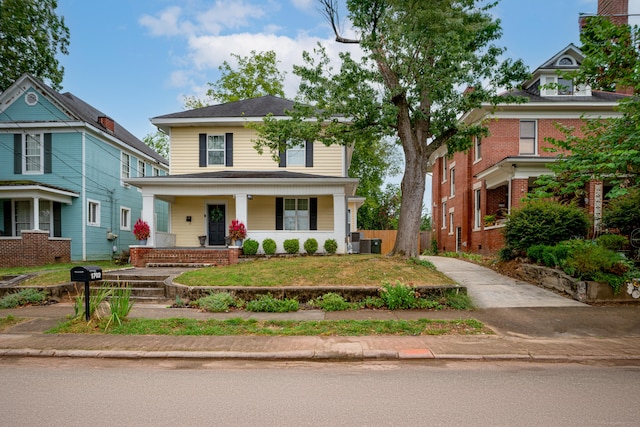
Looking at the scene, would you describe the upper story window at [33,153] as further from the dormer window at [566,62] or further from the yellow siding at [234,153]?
the dormer window at [566,62]

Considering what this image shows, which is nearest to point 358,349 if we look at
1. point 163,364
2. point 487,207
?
point 163,364

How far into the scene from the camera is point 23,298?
9.90m

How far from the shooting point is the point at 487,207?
21328 millimetres

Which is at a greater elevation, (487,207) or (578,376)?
(487,207)

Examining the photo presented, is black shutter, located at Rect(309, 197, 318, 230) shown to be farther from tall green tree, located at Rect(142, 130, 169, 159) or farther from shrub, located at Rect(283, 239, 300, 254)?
tall green tree, located at Rect(142, 130, 169, 159)

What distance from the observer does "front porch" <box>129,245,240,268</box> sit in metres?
15.1

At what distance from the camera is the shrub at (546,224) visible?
1223cm

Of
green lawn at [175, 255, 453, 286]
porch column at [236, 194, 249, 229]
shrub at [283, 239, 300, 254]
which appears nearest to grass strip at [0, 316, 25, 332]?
green lawn at [175, 255, 453, 286]

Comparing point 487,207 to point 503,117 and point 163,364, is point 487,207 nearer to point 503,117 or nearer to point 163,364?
point 503,117

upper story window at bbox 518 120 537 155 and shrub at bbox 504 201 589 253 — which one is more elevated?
upper story window at bbox 518 120 537 155

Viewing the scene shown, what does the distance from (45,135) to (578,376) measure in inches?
899

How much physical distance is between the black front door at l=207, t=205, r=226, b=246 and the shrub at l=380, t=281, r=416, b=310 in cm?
1080

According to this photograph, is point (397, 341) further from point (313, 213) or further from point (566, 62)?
point (566, 62)

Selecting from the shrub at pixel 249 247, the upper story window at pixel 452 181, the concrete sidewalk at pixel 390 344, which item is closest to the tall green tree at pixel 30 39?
the shrub at pixel 249 247
